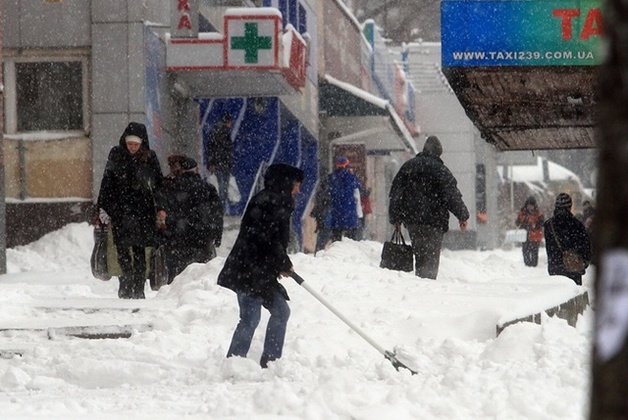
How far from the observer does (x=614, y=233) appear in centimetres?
155

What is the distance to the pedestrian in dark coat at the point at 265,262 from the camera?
7.94 metres

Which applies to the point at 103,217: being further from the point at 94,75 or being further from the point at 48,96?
the point at 48,96

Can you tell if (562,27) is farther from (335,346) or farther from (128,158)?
(335,346)

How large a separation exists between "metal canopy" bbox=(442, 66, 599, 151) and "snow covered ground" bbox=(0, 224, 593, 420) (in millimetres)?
2820

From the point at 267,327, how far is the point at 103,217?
14.7 ft

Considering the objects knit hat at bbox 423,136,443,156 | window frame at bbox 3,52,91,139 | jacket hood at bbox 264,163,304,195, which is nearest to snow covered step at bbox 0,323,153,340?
jacket hood at bbox 264,163,304,195

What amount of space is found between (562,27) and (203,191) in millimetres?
4441

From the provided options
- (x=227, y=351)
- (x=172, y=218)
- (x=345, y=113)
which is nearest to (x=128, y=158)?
(x=172, y=218)

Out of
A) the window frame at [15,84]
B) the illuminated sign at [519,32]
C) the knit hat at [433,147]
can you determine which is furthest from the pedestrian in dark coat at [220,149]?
the knit hat at [433,147]

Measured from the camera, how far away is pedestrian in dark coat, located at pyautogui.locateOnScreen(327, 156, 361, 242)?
1961 centimetres

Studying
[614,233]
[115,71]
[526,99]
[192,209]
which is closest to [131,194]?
[192,209]

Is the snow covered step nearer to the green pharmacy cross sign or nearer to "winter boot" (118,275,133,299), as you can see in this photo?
"winter boot" (118,275,133,299)

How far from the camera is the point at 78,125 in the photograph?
65.3 feet

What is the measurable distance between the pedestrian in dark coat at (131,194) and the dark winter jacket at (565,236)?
15.4ft
